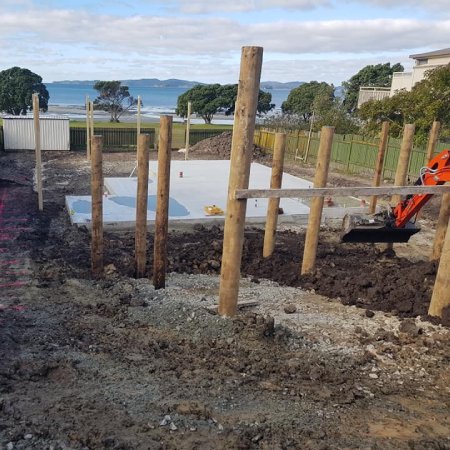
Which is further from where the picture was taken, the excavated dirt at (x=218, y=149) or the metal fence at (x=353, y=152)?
the excavated dirt at (x=218, y=149)

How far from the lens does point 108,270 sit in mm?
8898

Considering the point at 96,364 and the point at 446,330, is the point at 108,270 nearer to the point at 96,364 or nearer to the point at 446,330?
the point at 96,364

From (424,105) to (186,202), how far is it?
13259 mm

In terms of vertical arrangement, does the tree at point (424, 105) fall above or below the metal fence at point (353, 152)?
above

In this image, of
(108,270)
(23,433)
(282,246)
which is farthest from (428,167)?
(23,433)

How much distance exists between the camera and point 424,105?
2211 centimetres

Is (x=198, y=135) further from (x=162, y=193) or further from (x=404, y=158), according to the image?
(x=162, y=193)

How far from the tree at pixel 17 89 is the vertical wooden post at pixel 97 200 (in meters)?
49.2

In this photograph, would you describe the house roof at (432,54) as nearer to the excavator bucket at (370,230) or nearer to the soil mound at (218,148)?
the soil mound at (218,148)

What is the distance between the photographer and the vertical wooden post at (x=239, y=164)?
6375 mm

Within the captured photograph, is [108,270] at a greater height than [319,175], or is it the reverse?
[319,175]

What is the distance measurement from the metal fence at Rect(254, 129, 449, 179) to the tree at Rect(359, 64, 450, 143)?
1126 mm

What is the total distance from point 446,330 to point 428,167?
2967 mm

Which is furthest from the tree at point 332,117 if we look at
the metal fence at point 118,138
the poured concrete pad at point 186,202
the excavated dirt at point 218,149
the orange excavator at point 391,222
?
the orange excavator at point 391,222
